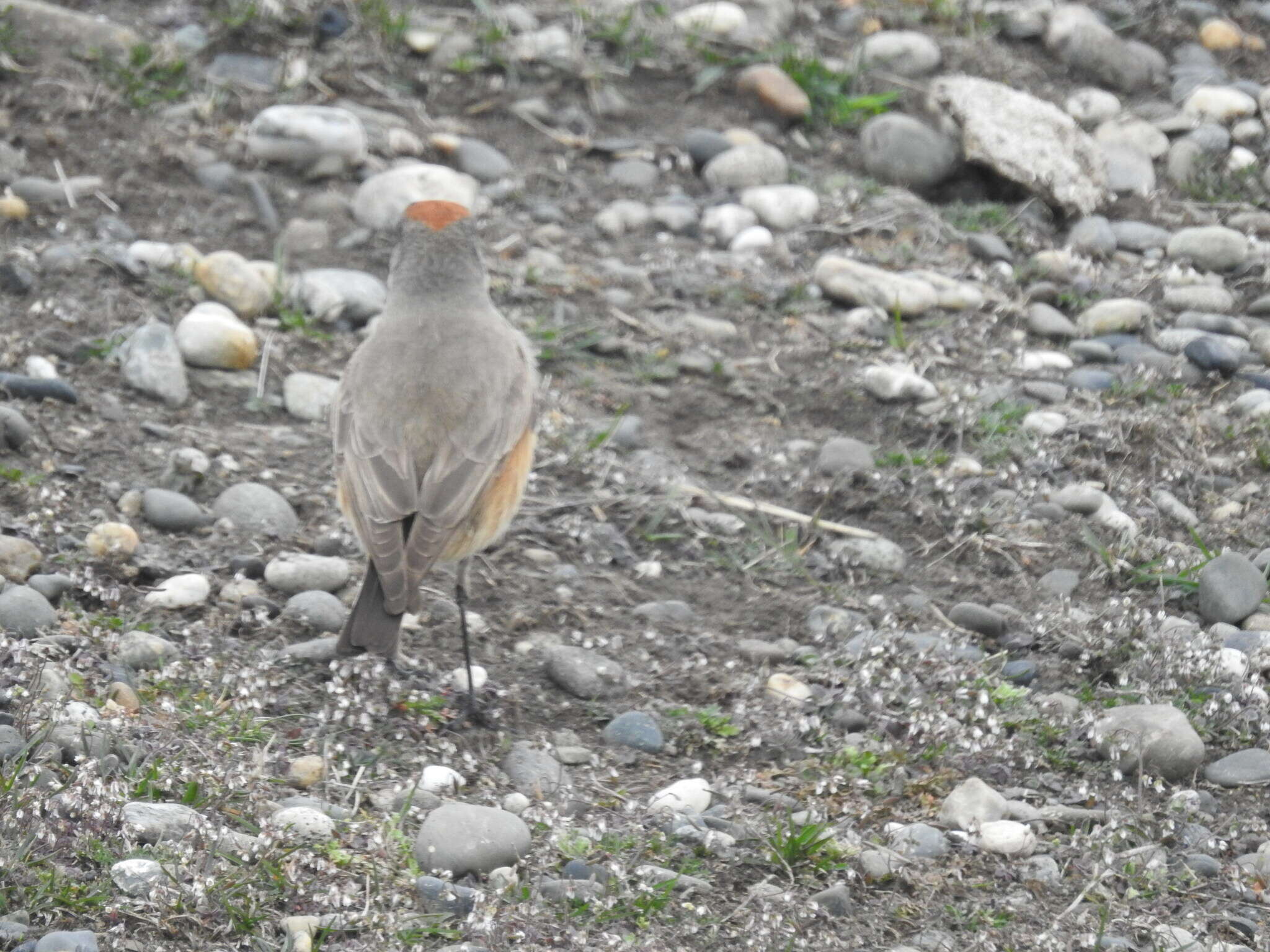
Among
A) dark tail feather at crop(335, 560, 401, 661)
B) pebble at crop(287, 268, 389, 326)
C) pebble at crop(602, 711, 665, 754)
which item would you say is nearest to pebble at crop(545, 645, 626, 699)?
pebble at crop(602, 711, 665, 754)

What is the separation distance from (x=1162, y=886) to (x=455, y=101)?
6.34 metres

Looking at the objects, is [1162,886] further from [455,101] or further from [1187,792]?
[455,101]

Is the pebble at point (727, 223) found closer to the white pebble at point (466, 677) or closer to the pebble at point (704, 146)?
the pebble at point (704, 146)

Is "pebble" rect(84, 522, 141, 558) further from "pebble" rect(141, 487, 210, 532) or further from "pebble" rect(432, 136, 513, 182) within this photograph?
"pebble" rect(432, 136, 513, 182)

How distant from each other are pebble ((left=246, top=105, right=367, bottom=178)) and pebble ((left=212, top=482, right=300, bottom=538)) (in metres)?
2.79

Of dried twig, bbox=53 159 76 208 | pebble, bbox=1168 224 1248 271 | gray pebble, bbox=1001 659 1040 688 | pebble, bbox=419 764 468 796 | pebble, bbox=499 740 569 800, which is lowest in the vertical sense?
dried twig, bbox=53 159 76 208

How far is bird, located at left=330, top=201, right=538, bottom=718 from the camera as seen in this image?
523 centimetres

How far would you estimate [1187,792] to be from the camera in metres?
4.83

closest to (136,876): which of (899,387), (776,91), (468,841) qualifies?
(468,841)

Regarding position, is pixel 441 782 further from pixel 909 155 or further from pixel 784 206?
pixel 909 155

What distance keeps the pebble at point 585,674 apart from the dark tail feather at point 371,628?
0.62m

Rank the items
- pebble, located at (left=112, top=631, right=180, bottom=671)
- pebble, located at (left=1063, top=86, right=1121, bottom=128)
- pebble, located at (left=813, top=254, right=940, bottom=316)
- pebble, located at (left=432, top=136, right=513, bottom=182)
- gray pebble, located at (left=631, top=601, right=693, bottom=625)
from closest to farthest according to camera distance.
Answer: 1. pebble, located at (left=112, top=631, right=180, bottom=671)
2. gray pebble, located at (left=631, top=601, right=693, bottom=625)
3. pebble, located at (left=813, top=254, right=940, bottom=316)
4. pebble, located at (left=432, top=136, right=513, bottom=182)
5. pebble, located at (left=1063, top=86, right=1121, bottom=128)

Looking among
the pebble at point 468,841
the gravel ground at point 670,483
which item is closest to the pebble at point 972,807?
the gravel ground at point 670,483

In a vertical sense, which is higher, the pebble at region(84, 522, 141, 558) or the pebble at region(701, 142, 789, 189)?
the pebble at region(701, 142, 789, 189)
